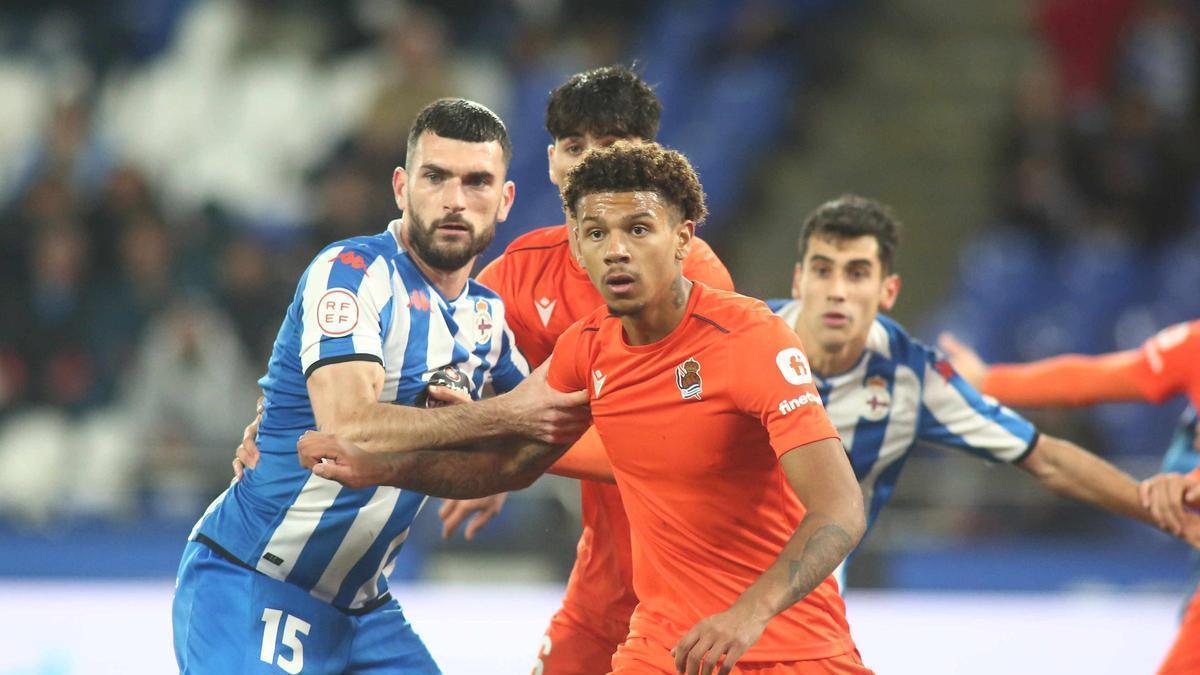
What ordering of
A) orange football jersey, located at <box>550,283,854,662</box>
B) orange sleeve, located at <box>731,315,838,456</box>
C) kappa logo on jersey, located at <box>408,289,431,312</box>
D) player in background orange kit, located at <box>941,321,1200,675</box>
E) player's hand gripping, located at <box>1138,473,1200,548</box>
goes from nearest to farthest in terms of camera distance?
1. orange sleeve, located at <box>731,315,838,456</box>
2. orange football jersey, located at <box>550,283,854,662</box>
3. kappa logo on jersey, located at <box>408,289,431,312</box>
4. player's hand gripping, located at <box>1138,473,1200,548</box>
5. player in background orange kit, located at <box>941,321,1200,675</box>

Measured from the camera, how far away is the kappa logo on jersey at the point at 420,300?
4723 mm

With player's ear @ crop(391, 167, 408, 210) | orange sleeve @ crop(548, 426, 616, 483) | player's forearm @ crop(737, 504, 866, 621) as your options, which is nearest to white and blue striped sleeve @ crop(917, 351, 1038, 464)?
orange sleeve @ crop(548, 426, 616, 483)

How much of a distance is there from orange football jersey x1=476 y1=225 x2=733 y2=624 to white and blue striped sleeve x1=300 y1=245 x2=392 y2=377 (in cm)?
78

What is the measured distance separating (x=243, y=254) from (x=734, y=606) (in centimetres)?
801

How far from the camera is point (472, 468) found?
15.0 feet

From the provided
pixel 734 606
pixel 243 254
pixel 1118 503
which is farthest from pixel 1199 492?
pixel 243 254

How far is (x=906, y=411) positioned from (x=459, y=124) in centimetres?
185

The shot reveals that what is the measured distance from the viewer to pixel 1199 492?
17.4 ft

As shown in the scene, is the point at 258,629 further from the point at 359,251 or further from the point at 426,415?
the point at 359,251

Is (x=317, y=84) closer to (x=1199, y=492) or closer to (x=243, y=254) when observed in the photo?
(x=243, y=254)

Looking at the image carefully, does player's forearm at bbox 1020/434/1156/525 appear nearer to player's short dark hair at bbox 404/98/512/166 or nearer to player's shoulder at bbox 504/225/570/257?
player's shoulder at bbox 504/225/570/257

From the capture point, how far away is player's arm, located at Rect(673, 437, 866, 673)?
370 cm

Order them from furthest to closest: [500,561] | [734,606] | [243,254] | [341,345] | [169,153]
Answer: [169,153] < [243,254] < [500,561] < [341,345] < [734,606]

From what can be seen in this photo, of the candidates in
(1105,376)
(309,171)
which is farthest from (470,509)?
(309,171)
